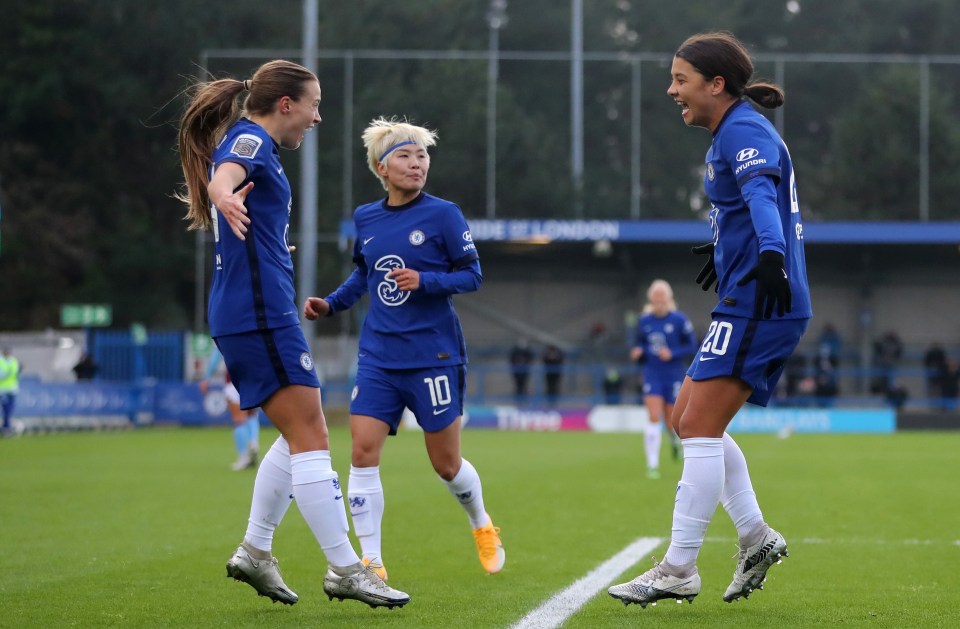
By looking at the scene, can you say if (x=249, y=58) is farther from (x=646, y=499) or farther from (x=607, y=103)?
(x=646, y=499)

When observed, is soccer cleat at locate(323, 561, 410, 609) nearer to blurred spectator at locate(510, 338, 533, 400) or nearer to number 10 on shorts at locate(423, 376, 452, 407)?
number 10 on shorts at locate(423, 376, 452, 407)

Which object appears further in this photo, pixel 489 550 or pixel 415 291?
pixel 489 550

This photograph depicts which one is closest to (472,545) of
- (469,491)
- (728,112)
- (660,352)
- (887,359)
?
(469,491)

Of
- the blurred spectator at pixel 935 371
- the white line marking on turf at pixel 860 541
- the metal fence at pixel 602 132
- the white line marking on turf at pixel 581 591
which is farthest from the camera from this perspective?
the metal fence at pixel 602 132

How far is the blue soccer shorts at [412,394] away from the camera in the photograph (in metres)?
6.71

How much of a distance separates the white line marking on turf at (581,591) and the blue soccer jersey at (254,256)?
1514mm

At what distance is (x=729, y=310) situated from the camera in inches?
215

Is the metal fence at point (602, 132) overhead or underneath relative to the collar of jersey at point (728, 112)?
overhead

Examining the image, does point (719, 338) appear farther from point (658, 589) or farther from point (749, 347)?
point (658, 589)

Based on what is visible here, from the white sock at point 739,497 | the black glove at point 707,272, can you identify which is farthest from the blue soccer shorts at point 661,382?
the white sock at point 739,497

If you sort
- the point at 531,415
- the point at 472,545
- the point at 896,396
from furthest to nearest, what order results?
1. the point at 896,396
2. the point at 531,415
3. the point at 472,545

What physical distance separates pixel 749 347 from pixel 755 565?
945mm

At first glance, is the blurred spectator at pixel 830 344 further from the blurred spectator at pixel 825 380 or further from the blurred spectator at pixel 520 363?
the blurred spectator at pixel 520 363

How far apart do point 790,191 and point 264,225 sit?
2.04 m
